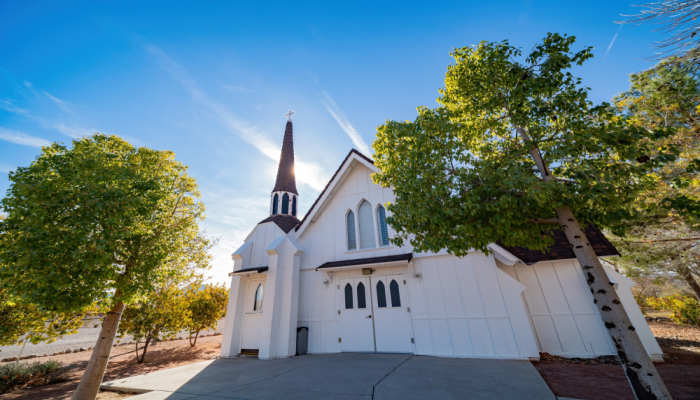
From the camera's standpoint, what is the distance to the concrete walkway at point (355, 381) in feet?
16.9

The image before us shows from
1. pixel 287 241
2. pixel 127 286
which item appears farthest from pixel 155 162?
pixel 287 241

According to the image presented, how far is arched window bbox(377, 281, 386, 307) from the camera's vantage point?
34.3 ft

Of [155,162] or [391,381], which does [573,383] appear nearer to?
[391,381]

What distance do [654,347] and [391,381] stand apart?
8.75m

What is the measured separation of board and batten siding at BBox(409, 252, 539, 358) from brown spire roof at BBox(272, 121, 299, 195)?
10.8 meters

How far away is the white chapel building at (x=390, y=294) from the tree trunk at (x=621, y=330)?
4159 mm

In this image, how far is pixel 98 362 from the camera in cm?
697

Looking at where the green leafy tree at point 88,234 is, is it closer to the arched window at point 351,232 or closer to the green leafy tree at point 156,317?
the green leafy tree at point 156,317

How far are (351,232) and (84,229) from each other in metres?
9.06

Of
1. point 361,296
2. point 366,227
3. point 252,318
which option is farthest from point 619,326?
point 252,318

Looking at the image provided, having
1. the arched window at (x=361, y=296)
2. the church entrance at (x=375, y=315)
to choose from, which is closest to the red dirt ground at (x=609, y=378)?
the church entrance at (x=375, y=315)

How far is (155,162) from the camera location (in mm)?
8891

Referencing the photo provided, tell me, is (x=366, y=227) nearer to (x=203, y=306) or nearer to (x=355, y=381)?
(x=355, y=381)

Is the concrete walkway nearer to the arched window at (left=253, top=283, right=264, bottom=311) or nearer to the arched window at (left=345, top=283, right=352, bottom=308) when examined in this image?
the arched window at (left=345, top=283, right=352, bottom=308)
